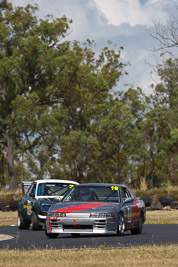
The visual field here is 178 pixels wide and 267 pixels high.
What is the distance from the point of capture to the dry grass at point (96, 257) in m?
10.5

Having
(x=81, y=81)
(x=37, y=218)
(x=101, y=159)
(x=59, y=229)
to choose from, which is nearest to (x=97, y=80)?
(x=81, y=81)

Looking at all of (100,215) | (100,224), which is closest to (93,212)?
(100,215)

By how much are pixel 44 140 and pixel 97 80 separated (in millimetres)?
7023

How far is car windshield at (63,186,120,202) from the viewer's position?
17.5 meters

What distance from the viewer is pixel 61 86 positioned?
57.7 meters

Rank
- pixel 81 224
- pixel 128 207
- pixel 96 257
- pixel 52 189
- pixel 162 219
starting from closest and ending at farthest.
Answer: pixel 96 257, pixel 81 224, pixel 128 207, pixel 52 189, pixel 162 219

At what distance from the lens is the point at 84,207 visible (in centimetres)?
1650

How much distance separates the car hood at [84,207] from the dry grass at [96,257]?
3.44m

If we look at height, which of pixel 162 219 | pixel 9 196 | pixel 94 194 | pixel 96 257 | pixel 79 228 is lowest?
pixel 96 257

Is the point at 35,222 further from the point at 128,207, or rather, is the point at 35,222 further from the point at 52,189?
the point at 128,207

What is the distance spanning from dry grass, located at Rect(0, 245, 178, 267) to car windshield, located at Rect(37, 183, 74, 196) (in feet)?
28.5

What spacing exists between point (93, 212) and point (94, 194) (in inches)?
56.0

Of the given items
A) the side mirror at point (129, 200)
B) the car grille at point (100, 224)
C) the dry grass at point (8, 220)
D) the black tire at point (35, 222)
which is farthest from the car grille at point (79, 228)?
the dry grass at point (8, 220)

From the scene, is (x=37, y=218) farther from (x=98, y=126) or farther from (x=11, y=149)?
(x=98, y=126)
